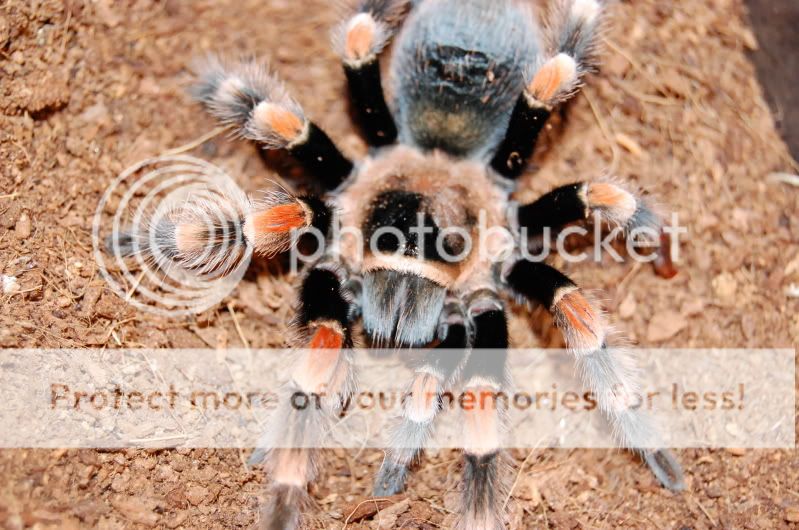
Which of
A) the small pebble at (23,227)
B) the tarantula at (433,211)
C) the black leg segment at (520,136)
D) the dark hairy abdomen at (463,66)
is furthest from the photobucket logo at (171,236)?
the black leg segment at (520,136)

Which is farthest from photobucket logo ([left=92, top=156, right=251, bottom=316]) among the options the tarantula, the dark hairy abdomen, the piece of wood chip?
the piece of wood chip

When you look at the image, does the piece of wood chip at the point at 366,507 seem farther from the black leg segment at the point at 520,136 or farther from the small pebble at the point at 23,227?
the small pebble at the point at 23,227

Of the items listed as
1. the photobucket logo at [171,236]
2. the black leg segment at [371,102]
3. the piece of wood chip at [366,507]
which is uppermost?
the black leg segment at [371,102]

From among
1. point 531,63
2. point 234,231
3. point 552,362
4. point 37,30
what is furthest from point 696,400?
point 37,30

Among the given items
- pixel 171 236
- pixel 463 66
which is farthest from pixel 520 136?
pixel 171 236

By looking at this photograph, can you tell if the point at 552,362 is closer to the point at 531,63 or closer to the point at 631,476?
the point at 631,476

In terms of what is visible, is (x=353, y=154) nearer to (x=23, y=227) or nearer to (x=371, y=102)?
(x=371, y=102)
